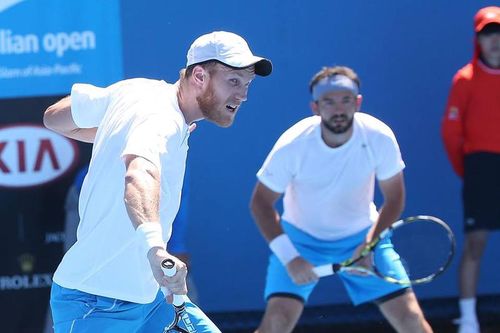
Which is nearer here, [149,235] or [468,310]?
[149,235]

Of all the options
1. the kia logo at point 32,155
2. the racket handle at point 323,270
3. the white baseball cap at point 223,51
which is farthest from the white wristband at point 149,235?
the kia logo at point 32,155

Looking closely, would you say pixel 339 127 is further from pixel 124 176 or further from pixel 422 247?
pixel 124 176

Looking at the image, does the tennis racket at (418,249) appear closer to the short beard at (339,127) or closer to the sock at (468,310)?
the short beard at (339,127)

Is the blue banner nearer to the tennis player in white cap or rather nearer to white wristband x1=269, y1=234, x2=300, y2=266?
white wristband x1=269, y1=234, x2=300, y2=266

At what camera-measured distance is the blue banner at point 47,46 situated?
6016 millimetres

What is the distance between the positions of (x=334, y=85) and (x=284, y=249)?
30.4 inches

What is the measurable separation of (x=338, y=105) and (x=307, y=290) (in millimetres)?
821

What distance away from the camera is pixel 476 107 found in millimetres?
5996

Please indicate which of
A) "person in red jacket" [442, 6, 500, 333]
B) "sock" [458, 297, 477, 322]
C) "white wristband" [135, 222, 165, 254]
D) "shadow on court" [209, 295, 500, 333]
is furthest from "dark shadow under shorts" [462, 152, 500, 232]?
"white wristband" [135, 222, 165, 254]

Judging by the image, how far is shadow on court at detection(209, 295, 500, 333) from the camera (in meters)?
6.41

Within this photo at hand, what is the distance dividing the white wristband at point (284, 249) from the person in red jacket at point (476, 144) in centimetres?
112

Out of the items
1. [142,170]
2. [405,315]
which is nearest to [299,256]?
[405,315]

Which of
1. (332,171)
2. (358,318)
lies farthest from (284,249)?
(358,318)

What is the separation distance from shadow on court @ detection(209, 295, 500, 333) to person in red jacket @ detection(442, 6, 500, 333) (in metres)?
0.39
